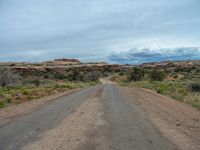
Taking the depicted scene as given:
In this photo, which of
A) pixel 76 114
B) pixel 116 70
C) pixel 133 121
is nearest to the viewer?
pixel 133 121

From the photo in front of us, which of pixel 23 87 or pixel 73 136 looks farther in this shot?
pixel 23 87

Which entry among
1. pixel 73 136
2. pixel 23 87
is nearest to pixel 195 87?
pixel 23 87

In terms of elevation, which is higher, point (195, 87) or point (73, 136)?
point (73, 136)

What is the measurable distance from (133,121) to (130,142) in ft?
13.6

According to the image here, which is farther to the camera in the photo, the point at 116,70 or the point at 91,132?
the point at 116,70

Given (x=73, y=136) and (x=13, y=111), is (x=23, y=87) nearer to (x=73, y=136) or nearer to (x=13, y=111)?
(x=13, y=111)

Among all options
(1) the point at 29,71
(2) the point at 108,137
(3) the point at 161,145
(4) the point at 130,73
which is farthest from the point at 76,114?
(1) the point at 29,71

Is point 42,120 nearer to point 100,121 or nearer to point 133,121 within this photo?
point 100,121

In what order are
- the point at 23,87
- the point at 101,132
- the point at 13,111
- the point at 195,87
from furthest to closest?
the point at 23,87, the point at 195,87, the point at 13,111, the point at 101,132

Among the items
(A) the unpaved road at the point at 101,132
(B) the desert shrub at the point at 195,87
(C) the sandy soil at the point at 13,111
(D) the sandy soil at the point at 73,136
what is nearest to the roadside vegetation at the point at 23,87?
(C) the sandy soil at the point at 13,111

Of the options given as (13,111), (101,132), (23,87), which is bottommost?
(23,87)

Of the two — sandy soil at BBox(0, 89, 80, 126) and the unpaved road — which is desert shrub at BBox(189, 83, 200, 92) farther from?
the unpaved road

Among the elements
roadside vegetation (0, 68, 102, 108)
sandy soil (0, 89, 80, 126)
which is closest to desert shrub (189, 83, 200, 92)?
roadside vegetation (0, 68, 102, 108)

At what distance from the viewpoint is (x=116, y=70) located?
160m
